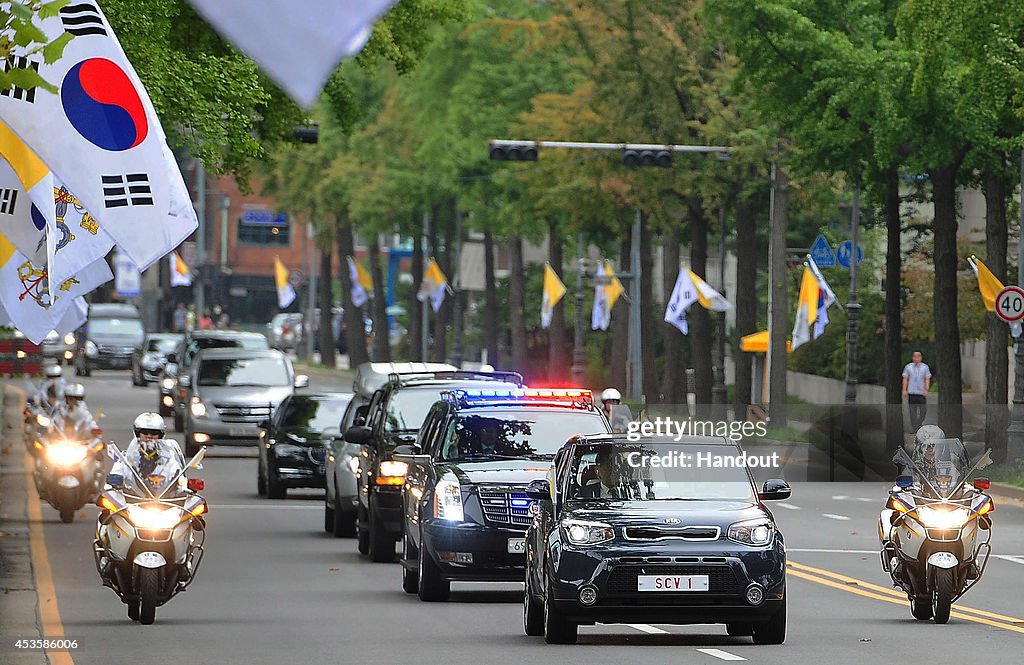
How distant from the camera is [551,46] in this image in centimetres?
5594

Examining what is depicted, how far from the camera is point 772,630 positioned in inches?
580

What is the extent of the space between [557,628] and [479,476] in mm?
2984

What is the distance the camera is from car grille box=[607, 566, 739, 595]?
14281 millimetres

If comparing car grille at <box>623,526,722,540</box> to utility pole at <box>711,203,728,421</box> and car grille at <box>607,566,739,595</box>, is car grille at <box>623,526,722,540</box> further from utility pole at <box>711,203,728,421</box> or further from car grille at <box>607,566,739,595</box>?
utility pole at <box>711,203,728,421</box>

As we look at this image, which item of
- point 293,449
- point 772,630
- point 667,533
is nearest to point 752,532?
point 667,533

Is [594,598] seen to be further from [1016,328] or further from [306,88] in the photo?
[1016,328]

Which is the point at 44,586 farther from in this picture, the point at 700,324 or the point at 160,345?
the point at 160,345

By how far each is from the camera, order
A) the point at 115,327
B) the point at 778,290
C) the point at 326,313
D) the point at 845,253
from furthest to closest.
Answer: the point at 326,313
the point at 115,327
the point at 845,253
the point at 778,290

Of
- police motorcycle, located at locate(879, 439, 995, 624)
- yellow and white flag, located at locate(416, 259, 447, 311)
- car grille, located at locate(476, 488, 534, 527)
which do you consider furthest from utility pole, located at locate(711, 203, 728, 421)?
police motorcycle, located at locate(879, 439, 995, 624)

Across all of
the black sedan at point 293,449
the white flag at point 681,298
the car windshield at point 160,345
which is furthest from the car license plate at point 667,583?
the car windshield at point 160,345

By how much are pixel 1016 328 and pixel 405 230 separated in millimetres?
45870

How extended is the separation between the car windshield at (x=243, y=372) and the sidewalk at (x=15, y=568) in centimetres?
371

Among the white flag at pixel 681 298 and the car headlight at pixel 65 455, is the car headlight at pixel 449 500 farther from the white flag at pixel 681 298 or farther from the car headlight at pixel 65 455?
the white flag at pixel 681 298

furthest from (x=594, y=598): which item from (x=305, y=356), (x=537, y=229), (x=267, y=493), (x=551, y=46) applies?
(x=305, y=356)
